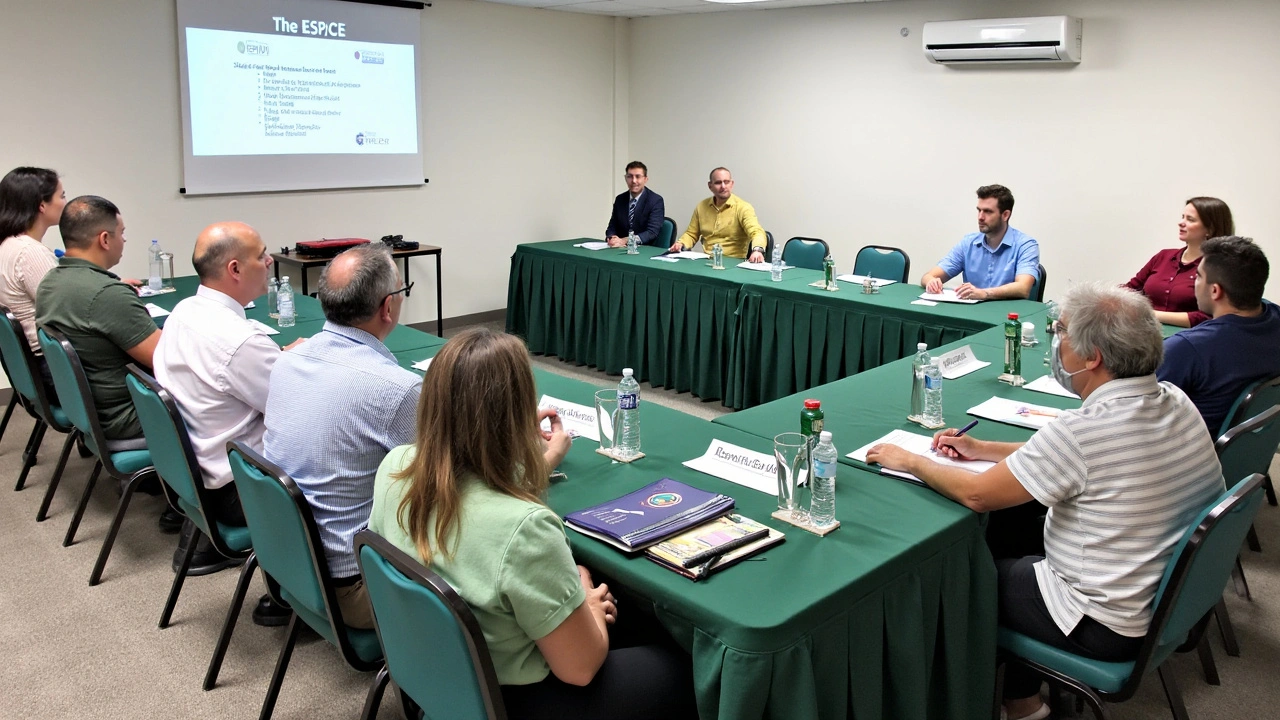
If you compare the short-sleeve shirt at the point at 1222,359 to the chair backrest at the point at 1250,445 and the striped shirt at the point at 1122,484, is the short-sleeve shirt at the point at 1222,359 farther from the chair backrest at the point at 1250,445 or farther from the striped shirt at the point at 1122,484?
the striped shirt at the point at 1122,484

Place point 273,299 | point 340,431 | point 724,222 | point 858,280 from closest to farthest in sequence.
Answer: point 340,431, point 273,299, point 858,280, point 724,222

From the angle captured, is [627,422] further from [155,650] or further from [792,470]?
[155,650]

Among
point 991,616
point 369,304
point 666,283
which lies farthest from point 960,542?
point 666,283

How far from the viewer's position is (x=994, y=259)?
5.11 meters

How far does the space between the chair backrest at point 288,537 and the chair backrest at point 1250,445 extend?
6.79 feet

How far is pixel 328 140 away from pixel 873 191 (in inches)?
153

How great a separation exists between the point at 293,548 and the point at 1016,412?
2050 millimetres

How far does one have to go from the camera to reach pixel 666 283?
222 inches

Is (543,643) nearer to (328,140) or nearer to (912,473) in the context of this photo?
(912,473)

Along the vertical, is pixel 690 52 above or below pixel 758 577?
above

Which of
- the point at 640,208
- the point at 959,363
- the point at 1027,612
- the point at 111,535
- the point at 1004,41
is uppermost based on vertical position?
the point at 1004,41

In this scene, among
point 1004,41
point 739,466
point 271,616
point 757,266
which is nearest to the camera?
point 739,466

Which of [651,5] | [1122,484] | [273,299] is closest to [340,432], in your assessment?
[1122,484]

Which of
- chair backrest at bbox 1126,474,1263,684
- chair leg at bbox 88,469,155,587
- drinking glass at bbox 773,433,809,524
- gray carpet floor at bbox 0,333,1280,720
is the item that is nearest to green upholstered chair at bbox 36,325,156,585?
chair leg at bbox 88,469,155,587
